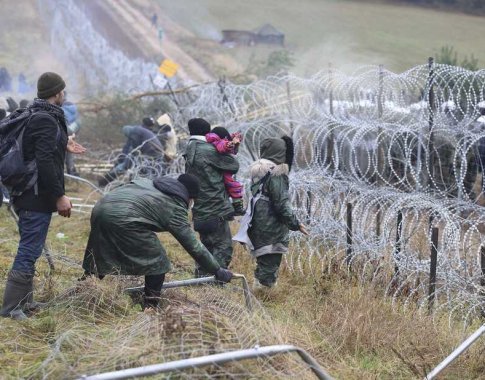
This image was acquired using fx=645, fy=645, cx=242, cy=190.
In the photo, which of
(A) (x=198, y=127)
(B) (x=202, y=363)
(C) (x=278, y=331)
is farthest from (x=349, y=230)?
(B) (x=202, y=363)

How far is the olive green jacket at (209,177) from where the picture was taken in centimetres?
555

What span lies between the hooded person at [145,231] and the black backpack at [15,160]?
1.57ft

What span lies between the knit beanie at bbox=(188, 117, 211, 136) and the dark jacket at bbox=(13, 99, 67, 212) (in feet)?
5.36

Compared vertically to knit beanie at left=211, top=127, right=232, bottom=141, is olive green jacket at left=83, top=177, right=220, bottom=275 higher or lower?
lower

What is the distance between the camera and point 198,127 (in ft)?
18.7

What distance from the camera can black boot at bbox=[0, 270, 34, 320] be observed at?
4191mm

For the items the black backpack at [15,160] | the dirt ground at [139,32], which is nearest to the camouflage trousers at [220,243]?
the black backpack at [15,160]

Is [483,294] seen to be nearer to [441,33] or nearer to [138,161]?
[138,161]

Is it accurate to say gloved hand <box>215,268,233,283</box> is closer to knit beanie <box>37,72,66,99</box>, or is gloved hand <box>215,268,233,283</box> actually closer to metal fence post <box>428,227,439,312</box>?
knit beanie <box>37,72,66,99</box>

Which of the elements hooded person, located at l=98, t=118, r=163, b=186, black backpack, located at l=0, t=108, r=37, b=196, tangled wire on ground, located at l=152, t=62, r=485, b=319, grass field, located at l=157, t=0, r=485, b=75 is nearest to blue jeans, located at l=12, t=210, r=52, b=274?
black backpack, located at l=0, t=108, r=37, b=196

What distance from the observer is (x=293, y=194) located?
694cm

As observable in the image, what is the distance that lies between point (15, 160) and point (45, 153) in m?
0.20

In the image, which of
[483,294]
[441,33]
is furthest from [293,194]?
[441,33]

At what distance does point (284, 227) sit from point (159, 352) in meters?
2.51
